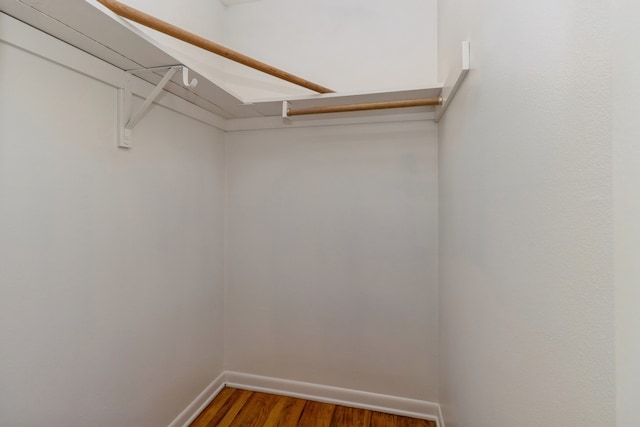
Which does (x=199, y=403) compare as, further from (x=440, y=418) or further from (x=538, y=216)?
(x=538, y=216)

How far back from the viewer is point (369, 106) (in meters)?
1.71

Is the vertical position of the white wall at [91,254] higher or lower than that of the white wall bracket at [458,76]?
lower

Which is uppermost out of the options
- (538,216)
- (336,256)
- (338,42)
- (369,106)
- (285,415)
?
(338,42)

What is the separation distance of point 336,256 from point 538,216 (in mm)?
1535

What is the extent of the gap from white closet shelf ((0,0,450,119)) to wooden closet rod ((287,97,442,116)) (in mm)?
39

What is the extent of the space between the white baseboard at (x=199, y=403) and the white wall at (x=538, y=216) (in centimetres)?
162

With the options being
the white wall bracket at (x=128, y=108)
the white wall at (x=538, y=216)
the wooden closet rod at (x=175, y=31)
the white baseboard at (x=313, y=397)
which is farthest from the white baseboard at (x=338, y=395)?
the wooden closet rod at (x=175, y=31)

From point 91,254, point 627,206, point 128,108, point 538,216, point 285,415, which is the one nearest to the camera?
point 627,206

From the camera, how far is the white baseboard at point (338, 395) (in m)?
1.92

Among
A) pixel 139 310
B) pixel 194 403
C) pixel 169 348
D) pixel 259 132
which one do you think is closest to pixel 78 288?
pixel 139 310

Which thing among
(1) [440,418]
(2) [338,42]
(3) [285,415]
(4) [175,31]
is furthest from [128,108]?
(1) [440,418]

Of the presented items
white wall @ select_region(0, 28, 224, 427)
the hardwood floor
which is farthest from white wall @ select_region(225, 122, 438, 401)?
white wall @ select_region(0, 28, 224, 427)

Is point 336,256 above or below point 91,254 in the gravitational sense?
below

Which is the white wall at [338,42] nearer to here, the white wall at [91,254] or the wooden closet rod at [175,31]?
the wooden closet rod at [175,31]
